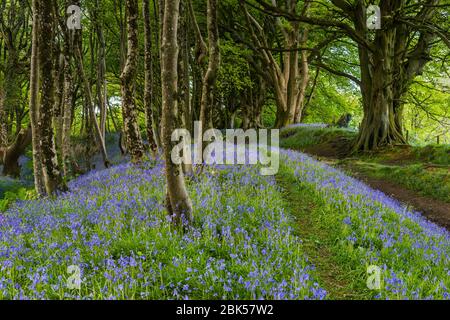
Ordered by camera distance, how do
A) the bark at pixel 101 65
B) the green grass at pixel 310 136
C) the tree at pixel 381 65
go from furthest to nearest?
1. the green grass at pixel 310 136
2. the bark at pixel 101 65
3. the tree at pixel 381 65

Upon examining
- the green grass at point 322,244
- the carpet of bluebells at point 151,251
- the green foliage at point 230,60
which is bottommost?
the green grass at point 322,244

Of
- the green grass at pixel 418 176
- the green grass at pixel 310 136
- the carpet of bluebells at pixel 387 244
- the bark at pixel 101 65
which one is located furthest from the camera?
the green grass at pixel 310 136

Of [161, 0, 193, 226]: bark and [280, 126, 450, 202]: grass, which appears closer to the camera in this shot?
[161, 0, 193, 226]: bark

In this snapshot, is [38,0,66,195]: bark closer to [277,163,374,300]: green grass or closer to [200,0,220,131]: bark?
[200,0,220,131]: bark

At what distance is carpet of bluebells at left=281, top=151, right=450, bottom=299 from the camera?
4.19 m

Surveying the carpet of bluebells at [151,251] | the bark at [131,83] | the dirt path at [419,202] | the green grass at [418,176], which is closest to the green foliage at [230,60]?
the green grass at [418,176]

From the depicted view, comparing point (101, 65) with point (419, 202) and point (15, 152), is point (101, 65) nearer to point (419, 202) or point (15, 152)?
point (15, 152)

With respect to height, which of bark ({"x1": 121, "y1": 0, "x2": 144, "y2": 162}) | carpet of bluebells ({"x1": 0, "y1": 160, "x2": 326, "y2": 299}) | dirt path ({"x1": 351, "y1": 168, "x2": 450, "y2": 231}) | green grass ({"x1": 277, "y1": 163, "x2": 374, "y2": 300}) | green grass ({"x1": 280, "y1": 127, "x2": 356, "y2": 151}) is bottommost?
dirt path ({"x1": 351, "y1": 168, "x2": 450, "y2": 231})

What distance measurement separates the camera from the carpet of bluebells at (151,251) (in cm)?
372

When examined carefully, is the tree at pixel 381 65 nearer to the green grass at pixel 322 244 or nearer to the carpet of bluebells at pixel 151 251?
the green grass at pixel 322 244

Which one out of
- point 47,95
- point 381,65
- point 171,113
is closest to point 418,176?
point 381,65

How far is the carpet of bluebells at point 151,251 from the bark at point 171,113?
288mm

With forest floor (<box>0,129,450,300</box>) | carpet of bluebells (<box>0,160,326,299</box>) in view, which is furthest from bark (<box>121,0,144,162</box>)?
carpet of bluebells (<box>0,160,326,299</box>)

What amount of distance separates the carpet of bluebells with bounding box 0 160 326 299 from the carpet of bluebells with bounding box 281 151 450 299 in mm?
819
